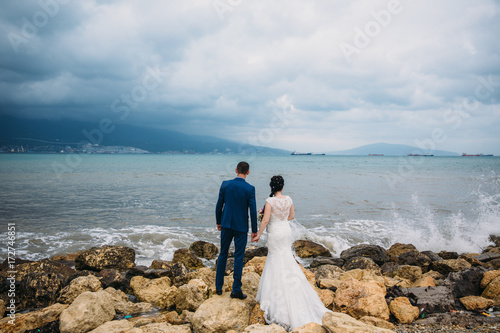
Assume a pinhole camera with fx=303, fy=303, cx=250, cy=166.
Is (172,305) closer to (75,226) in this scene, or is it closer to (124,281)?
(124,281)

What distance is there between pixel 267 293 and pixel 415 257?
336 inches

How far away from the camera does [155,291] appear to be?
8.29 m

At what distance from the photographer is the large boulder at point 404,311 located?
628 centimetres

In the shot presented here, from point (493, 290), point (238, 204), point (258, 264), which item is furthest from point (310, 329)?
point (493, 290)

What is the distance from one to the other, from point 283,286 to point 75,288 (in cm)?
556

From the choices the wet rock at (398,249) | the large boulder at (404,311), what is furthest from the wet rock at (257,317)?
the wet rock at (398,249)

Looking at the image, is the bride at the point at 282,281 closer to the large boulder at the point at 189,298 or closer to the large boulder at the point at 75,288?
the large boulder at the point at 189,298

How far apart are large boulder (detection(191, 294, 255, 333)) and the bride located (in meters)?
0.38

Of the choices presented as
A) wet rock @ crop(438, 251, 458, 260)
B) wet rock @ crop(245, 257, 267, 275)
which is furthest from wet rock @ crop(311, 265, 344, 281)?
wet rock @ crop(438, 251, 458, 260)

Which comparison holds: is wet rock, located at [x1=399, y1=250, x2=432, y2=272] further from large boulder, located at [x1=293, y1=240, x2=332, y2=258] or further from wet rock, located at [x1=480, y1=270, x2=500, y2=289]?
wet rock, located at [x1=480, y1=270, x2=500, y2=289]

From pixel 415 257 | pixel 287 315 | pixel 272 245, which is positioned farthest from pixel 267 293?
pixel 415 257

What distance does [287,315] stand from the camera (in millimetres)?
5664

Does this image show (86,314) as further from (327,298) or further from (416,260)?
(416,260)

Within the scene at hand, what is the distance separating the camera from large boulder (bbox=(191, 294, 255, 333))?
18.5 feet
